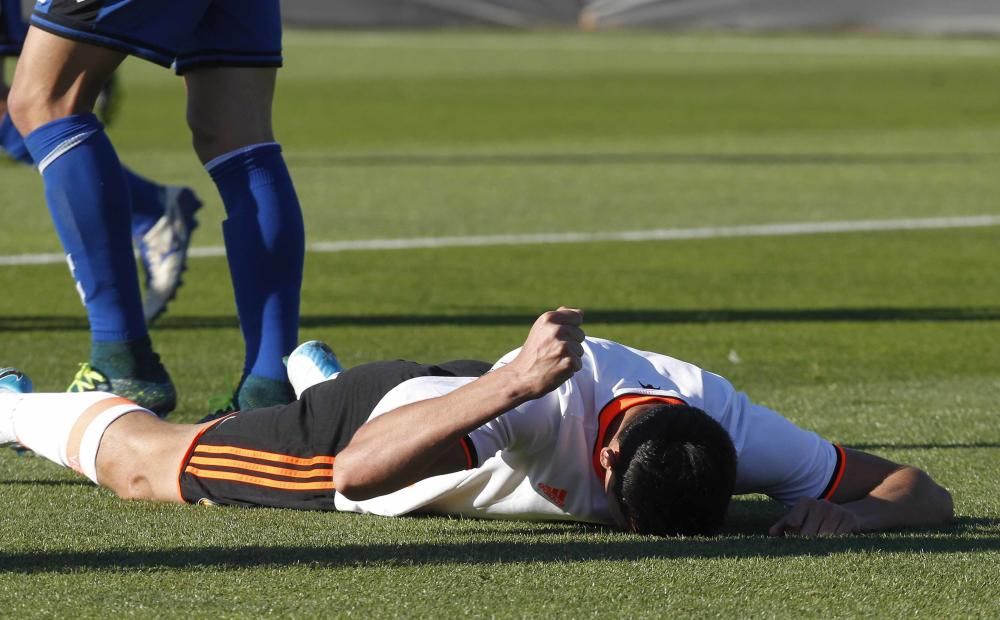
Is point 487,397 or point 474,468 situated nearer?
point 487,397

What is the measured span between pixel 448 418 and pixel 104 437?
1021 mm

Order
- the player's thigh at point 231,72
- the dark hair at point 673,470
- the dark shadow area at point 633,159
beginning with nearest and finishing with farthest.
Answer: the dark hair at point 673,470
the player's thigh at point 231,72
the dark shadow area at point 633,159

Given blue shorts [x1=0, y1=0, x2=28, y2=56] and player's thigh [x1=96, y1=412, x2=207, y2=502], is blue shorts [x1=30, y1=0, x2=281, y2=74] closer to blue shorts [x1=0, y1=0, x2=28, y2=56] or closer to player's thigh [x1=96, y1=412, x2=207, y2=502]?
player's thigh [x1=96, y1=412, x2=207, y2=502]

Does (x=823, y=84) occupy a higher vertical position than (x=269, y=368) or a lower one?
lower

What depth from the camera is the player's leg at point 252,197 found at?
4.62 meters

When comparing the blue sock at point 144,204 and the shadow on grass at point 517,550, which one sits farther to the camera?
the blue sock at point 144,204

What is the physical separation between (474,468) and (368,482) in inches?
8.9

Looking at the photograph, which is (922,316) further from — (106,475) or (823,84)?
(823,84)

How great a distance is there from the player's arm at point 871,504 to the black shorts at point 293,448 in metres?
0.75

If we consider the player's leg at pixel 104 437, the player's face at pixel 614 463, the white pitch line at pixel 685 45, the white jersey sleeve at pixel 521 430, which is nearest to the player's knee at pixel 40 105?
the player's leg at pixel 104 437

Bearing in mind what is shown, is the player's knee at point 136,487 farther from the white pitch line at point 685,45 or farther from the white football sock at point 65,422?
the white pitch line at point 685,45

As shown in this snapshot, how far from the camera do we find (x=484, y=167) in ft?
45.0

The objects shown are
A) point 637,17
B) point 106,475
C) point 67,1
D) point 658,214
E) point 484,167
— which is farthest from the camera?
point 637,17

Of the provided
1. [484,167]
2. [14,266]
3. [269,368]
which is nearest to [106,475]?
[269,368]
